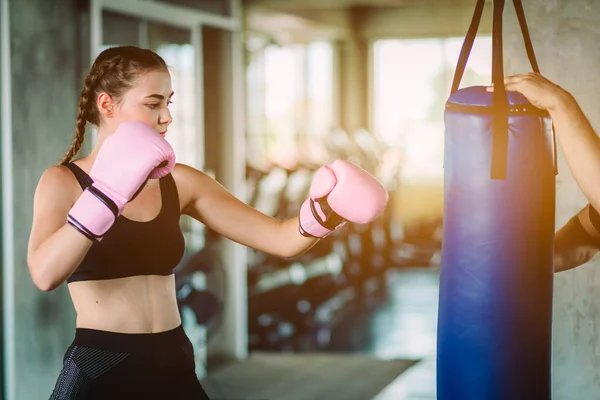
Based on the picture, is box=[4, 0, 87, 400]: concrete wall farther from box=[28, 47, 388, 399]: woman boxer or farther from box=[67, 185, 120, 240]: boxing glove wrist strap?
box=[67, 185, 120, 240]: boxing glove wrist strap

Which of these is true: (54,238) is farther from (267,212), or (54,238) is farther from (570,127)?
(267,212)

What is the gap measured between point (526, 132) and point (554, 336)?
1.09 m

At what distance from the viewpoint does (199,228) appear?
456 cm

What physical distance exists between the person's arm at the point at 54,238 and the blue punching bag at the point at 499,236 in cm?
79

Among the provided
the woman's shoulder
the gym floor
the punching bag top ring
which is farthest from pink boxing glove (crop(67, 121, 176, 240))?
the gym floor

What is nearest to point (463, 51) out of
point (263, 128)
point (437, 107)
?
point (263, 128)

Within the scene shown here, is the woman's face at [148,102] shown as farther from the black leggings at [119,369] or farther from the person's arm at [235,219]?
the black leggings at [119,369]

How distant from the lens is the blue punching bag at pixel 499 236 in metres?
1.71

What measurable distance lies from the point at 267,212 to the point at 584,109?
3.66 metres

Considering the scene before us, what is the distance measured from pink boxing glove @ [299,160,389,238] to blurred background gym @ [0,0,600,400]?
1.00 meters

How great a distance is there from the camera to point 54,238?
153cm

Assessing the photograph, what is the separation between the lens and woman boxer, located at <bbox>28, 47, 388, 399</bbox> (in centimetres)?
154

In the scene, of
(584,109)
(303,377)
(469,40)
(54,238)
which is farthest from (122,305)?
(303,377)

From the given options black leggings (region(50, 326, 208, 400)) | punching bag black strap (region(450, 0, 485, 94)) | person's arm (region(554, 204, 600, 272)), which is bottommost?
black leggings (region(50, 326, 208, 400))
